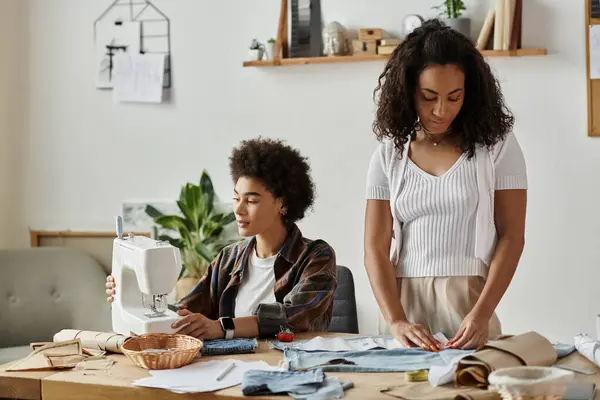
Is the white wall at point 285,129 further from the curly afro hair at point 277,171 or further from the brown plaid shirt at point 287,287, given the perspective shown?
the brown plaid shirt at point 287,287

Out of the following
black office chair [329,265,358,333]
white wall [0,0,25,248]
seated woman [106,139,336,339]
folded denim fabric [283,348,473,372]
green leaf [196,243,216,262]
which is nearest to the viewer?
folded denim fabric [283,348,473,372]

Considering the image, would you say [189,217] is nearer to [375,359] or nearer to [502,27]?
[502,27]

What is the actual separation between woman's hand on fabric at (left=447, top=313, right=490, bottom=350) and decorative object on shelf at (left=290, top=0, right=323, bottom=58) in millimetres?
2044

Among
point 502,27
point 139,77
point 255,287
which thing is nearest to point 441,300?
point 255,287

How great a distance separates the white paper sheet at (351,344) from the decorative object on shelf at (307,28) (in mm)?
1927

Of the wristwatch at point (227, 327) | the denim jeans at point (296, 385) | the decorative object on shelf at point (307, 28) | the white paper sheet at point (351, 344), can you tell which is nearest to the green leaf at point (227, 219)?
the decorative object on shelf at point (307, 28)

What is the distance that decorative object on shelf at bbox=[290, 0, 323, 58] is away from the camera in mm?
3947

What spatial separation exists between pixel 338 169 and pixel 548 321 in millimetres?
1078

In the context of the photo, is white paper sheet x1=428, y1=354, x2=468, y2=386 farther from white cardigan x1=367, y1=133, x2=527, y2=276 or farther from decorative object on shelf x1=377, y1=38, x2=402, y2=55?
decorative object on shelf x1=377, y1=38, x2=402, y2=55

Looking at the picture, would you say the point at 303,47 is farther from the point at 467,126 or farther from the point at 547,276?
the point at 467,126

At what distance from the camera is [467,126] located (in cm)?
227

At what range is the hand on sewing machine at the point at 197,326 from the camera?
229 centimetres

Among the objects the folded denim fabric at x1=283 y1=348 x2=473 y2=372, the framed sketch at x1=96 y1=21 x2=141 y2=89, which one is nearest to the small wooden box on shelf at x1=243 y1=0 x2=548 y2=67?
the framed sketch at x1=96 y1=21 x2=141 y2=89

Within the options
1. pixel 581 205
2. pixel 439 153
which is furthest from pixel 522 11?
pixel 439 153
